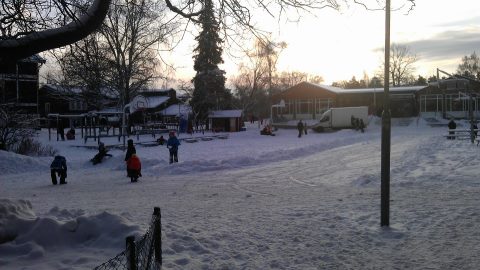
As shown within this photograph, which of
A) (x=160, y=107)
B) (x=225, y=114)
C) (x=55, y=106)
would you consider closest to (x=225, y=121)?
(x=225, y=114)

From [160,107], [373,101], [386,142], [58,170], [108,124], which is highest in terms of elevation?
[373,101]

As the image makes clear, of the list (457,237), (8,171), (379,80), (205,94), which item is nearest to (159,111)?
(205,94)

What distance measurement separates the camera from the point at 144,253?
17.5ft

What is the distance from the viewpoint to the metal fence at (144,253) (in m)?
4.25

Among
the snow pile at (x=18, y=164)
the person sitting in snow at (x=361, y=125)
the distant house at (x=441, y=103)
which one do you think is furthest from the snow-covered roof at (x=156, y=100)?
the snow pile at (x=18, y=164)

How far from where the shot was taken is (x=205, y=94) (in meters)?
61.2

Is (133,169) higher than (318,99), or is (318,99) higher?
(318,99)

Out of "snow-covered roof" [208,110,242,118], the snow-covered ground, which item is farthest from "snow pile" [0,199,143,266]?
"snow-covered roof" [208,110,242,118]

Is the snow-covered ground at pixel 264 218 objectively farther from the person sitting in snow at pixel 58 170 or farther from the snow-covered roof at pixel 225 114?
the snow-covered roof at pixel 225 114

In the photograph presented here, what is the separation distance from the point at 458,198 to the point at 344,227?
3.78 m

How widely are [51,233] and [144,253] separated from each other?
7.72 feet

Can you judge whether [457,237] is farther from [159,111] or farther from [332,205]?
[159,111]

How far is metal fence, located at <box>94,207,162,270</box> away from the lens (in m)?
4.25

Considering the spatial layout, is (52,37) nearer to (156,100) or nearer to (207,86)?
(207,86)
